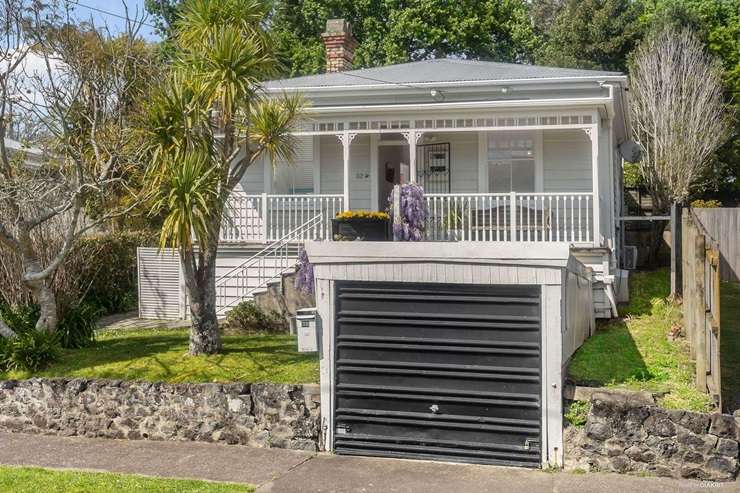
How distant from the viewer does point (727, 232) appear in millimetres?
15992

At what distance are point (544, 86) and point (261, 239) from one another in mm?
6073

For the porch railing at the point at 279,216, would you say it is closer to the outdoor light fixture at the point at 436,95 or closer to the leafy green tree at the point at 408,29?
the outdoor light fixture at the point at 436,95

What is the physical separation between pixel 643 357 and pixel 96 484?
21.3 ft

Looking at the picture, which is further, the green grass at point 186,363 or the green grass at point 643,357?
the green grass at point 186,363

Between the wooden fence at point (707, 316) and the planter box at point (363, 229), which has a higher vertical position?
the planter box at point (363, 229)

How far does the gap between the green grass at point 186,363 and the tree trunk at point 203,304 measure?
0.57 feet

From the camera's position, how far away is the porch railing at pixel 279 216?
14273 millimetres

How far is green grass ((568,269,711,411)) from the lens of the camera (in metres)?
7.74

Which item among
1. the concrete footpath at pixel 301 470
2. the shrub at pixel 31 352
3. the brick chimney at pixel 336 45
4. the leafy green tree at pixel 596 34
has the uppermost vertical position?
the leafy green tree at pixel 596 34

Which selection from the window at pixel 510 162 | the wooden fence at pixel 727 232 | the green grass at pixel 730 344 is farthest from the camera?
the wooden fence at pixel 727 232

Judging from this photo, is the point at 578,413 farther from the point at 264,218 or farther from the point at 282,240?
the point at 264,218

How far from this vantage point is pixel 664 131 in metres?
21.0

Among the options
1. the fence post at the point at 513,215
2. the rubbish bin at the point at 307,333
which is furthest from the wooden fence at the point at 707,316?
the fence post at the point at 513,215

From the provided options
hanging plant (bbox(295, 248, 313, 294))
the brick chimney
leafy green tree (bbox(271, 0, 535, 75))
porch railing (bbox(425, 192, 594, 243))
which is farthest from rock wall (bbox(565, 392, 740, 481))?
leafy green tree (bbox(271, 0, 535, 75))
